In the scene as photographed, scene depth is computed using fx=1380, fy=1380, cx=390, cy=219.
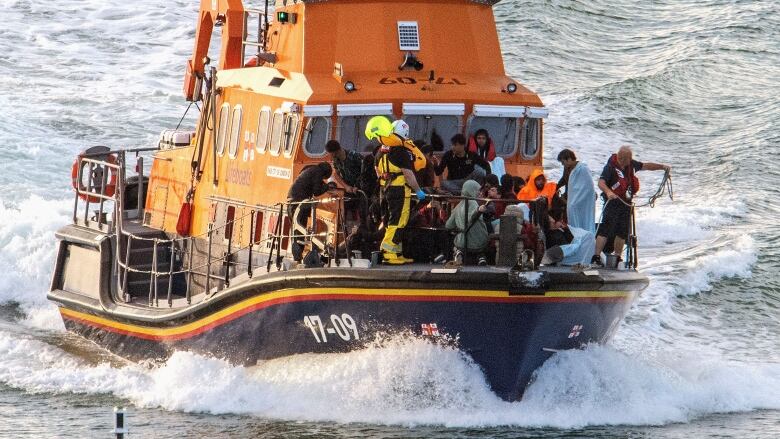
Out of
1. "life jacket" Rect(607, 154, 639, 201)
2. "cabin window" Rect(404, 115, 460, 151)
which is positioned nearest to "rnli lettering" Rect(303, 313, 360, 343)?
"cabin window" Rect(404, 115, 460, 151)

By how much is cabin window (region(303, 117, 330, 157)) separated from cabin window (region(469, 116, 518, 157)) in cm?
144

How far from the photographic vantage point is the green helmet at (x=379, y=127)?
11422 millimetres

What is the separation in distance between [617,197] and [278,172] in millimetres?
3091

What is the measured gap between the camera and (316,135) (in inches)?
486

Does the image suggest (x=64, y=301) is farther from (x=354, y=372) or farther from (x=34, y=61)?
(x=34, y=61)

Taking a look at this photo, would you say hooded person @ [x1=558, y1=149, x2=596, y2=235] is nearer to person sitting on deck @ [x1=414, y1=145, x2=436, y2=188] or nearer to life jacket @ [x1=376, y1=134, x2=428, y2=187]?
person sitting on deck @ [x1=414, y1=145, x2=436, y2=188]

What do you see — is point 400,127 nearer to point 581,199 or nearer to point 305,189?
point 305,189

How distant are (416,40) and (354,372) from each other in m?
3.50

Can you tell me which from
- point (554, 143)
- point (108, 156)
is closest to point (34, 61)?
point (554, 143)

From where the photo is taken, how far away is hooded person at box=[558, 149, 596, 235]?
12133 mm

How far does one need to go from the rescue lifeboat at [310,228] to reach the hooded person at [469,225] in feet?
0.88

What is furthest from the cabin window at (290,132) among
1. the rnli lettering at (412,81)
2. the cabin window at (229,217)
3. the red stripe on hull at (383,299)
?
the red stripe on hull at (383,299)

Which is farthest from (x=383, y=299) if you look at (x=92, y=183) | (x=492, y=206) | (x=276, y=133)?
(x=92, y=183)

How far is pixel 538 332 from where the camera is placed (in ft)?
36.1
